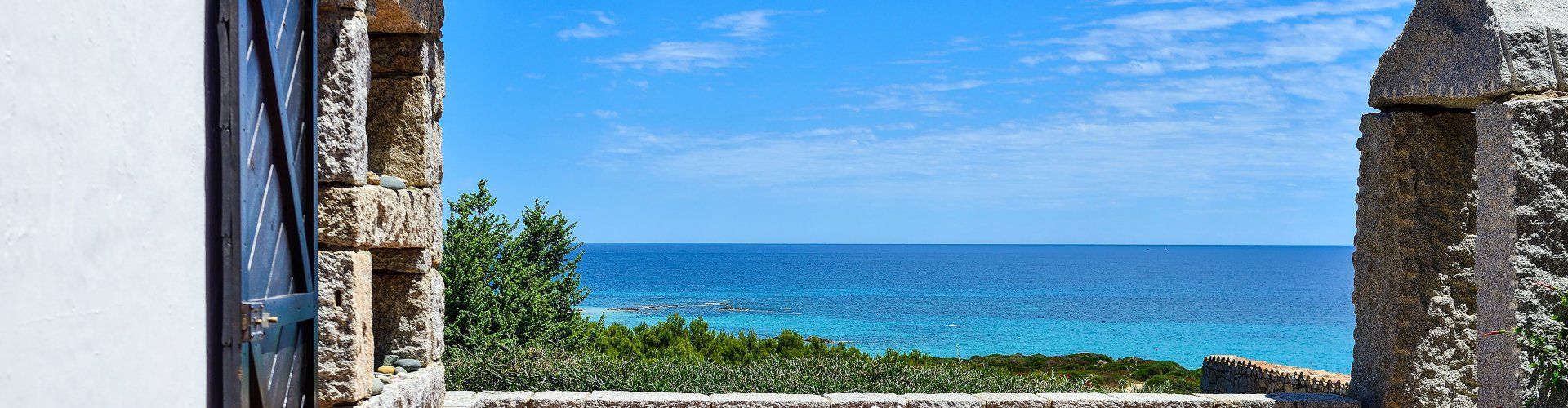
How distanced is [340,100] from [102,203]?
1.66 meters

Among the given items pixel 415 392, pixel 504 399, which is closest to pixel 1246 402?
pixel 504 399

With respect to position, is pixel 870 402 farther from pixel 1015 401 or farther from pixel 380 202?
pixel 380 202

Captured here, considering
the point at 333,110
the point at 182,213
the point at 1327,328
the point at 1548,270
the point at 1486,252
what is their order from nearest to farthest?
the point at 182,213, the point at 333,110, the point at 1548,270, the point at 1486,252, the point at 1327,328

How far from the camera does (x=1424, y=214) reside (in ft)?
20.8

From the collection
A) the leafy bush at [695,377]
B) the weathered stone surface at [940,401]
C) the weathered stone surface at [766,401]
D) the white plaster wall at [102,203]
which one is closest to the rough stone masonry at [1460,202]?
the leafy bush at [695,377]

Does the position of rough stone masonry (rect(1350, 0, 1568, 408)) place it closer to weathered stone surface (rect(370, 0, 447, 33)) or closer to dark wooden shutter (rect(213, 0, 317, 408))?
weathered stone surface (rect(370, 0, 447, 33))

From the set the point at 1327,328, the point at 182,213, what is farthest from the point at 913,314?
the point at 182,213

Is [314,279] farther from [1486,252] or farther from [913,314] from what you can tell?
[913,314]

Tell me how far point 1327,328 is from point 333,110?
6158 cm

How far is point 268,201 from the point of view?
9.36ft

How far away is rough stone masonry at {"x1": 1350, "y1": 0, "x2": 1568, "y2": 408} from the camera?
499 cm

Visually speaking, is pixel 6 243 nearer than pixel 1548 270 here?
Yes

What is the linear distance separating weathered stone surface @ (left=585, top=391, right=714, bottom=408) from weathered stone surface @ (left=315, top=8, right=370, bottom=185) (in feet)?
9.26

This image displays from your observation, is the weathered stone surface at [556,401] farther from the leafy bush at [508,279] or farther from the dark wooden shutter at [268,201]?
the dark wooden shutter at [268,201]
